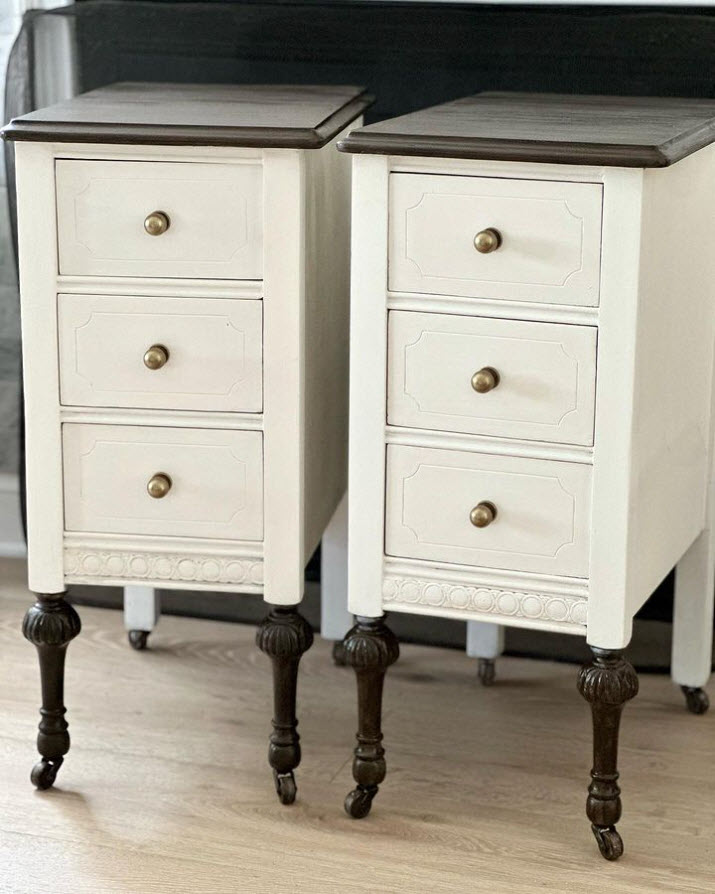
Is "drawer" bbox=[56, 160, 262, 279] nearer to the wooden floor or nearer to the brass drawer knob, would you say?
the brass drawer knob

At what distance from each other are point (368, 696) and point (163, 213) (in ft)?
1.86

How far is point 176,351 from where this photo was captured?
4.93 ft

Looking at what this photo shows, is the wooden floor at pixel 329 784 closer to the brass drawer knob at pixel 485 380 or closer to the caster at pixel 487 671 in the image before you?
the caster at pixel 487 671

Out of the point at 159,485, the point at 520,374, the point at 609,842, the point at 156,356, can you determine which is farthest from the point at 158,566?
the point at 609,842

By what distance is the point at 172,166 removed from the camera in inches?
57.4

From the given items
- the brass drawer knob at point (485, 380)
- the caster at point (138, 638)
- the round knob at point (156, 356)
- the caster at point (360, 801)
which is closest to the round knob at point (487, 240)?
the brass drawer knob at point (485, 380)

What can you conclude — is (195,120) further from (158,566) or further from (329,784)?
(329,784)

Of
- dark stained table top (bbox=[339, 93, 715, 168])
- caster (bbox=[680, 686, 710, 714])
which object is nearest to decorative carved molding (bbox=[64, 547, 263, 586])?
dark stained table top (bbox=[339, 93, 715, 168])

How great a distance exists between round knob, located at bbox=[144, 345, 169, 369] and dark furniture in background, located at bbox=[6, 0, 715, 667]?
0.58 m

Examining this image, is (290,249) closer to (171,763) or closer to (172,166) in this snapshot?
(172,166)

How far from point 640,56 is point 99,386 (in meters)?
0.82

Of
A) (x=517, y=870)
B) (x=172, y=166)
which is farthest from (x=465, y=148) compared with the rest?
(x=517, y=870)

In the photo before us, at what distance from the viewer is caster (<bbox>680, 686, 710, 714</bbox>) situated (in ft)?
6.03

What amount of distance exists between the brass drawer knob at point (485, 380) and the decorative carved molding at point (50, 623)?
0.55 meters
